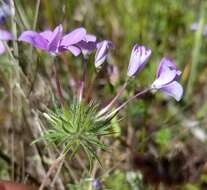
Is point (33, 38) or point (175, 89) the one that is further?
point (175, 89)

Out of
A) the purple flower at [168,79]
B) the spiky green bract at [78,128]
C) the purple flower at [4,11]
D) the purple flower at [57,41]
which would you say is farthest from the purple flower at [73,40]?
the purple flower at [4,11]

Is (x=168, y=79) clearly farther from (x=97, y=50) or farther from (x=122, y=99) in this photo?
(x=122, y=99)

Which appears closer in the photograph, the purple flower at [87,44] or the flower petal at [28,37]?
the flower petal at [28,37]

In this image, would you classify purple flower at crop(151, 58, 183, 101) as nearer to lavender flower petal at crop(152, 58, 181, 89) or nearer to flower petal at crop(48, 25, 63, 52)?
lavender flower petal at crop(152, 58, 181, 89)

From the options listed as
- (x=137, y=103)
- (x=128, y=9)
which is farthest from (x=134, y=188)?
(x=128, y=9)

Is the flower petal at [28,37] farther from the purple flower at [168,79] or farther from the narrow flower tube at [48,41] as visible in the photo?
the purple flower at [168,79]

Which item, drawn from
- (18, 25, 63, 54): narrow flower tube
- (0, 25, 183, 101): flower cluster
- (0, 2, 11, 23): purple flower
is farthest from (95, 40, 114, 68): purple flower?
(0, 2, 11, 23): purple flower

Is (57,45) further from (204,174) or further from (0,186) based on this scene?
(204,174)

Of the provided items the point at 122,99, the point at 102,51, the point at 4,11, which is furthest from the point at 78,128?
the point at 122,99
